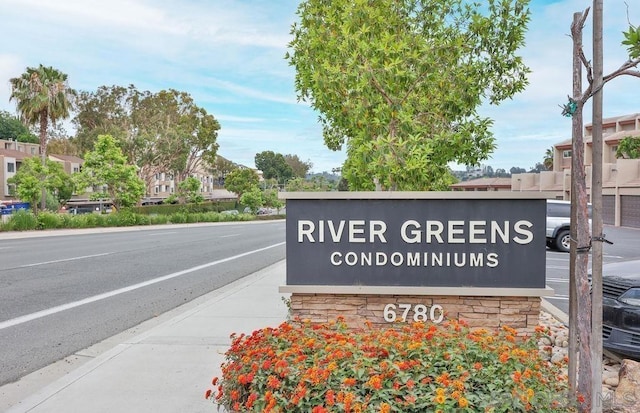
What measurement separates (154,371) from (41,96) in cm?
4311

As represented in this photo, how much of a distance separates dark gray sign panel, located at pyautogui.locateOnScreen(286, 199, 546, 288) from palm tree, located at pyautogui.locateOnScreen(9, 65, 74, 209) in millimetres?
42290

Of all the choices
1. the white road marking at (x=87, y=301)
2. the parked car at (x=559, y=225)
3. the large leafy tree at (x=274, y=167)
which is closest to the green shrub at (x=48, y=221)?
the white road marking at (x=87, y=301)

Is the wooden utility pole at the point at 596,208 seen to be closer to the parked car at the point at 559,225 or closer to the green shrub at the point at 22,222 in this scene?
the parked car at the point at 559,225

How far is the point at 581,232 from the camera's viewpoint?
3307mm

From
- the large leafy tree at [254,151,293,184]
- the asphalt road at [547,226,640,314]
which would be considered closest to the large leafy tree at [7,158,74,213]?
the asphalt road at [547,226,640,314]

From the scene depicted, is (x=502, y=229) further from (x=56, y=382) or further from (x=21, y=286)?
(x=21, y=286)

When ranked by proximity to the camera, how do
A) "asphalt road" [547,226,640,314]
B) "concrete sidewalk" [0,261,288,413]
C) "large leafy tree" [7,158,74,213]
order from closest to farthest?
"concrete sidewalk" [0,261,288,413] < "asphalt road" [547,226,640,314] < "large leafy tree" [7,158,74,213]

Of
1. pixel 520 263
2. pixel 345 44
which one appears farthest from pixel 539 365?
pixel 345 44

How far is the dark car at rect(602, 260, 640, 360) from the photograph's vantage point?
16.4ft

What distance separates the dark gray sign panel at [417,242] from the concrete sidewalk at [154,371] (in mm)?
1460

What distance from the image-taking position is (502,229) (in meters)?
4.77

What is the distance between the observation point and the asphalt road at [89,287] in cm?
696

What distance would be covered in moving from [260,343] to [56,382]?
99.2 inches

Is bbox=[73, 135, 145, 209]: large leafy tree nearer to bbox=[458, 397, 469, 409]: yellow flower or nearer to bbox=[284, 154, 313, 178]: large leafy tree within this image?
bbox=[458, 397, 469, 409]: yellow flower
